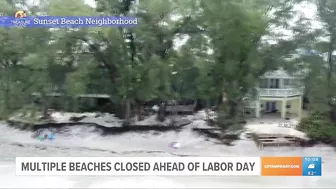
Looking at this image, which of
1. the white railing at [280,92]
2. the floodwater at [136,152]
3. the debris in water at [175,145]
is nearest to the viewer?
the floodwater at [136,152]

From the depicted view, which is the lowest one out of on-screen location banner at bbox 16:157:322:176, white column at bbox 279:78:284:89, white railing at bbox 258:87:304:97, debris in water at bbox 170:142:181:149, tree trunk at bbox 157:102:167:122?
on-screen location banner at bbox 16:157:322:176

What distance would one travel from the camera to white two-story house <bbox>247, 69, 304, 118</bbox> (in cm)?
199

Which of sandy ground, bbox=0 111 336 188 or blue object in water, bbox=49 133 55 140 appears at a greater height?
blue object in water, bbox=49 133 55 140

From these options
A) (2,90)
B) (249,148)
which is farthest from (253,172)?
(2,90)

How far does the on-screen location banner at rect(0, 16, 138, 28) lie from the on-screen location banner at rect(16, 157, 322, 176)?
31.5 inches

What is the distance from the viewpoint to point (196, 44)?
200 cm

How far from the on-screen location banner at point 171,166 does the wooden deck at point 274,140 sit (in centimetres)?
15

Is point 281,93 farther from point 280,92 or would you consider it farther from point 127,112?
point 127,112

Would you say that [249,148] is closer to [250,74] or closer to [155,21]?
[250,74]

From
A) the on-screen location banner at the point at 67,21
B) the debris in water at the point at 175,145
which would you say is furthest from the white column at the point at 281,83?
the on-screen location banner at the point at 67,21

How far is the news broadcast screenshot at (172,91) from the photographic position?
1.91 metres

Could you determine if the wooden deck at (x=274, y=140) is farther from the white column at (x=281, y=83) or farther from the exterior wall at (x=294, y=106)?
the white column at (x=281, y=83)

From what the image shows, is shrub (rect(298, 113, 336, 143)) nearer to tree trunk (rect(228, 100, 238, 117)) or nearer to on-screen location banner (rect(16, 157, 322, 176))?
on-screen location banner (rect(16, 157, 322, 176))

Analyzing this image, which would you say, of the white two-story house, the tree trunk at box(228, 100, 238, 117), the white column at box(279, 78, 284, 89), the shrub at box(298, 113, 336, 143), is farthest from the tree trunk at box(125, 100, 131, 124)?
the shrub at box(298, 113, 336, 143)
